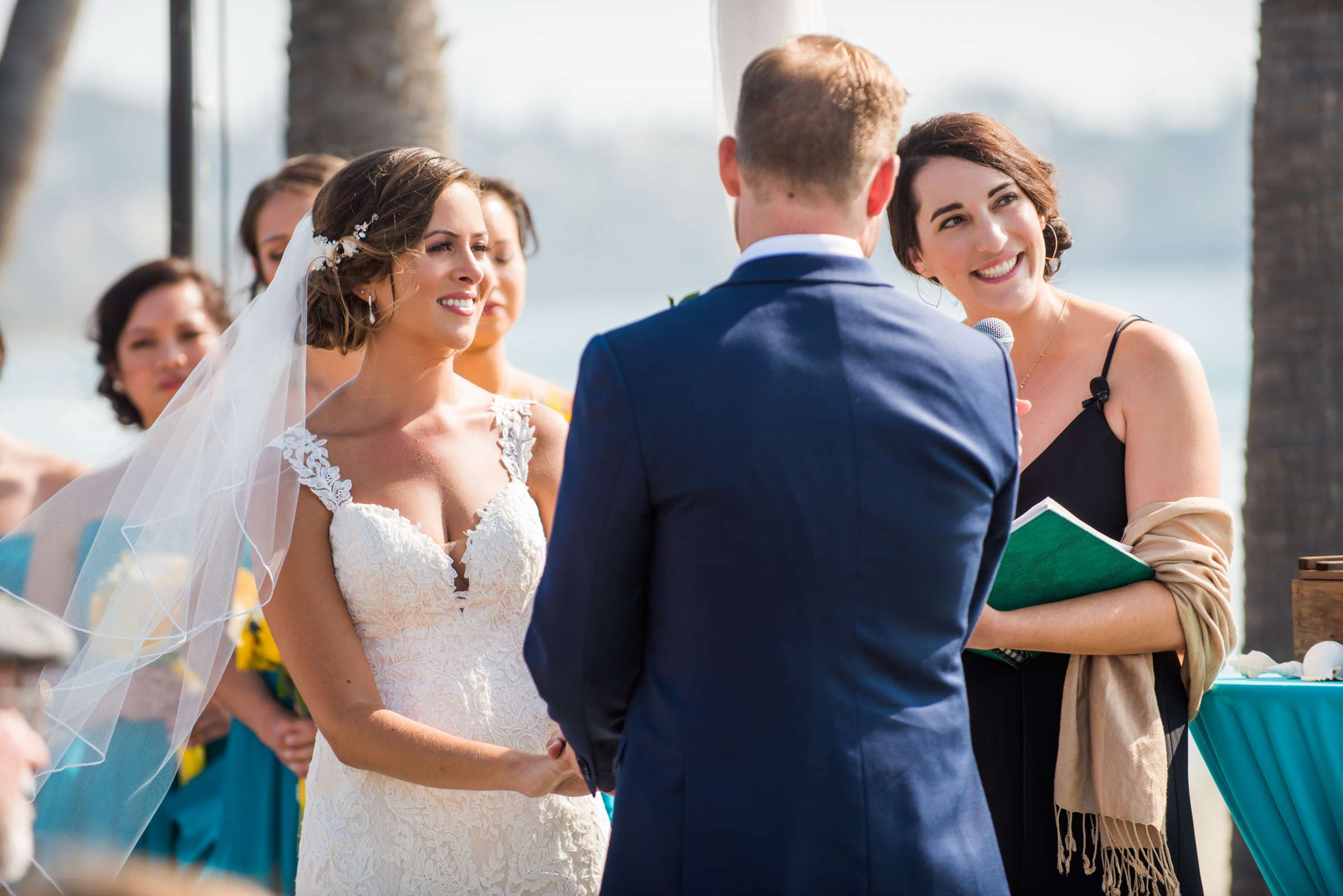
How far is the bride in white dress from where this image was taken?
8.83 ft

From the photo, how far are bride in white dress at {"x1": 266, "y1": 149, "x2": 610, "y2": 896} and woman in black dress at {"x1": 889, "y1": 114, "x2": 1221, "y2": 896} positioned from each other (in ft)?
3.19

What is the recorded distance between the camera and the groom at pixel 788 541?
1.87m

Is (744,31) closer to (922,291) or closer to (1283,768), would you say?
(922,291)

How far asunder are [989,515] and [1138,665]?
0.95 m

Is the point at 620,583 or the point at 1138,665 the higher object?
the point at 620,583

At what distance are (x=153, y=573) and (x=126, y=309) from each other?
→ 7.06 feet

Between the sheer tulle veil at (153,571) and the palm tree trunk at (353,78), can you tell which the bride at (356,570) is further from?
the palm tree trunk at (353,78)

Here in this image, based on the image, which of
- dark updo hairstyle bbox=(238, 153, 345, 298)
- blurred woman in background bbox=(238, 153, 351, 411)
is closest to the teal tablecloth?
blurred woman in background bbox=(238, 153, 351, 411)

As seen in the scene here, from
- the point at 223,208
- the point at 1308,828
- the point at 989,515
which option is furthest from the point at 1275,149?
the point at 223,208

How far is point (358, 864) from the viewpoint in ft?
8.98

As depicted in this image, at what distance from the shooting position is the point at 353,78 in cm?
593

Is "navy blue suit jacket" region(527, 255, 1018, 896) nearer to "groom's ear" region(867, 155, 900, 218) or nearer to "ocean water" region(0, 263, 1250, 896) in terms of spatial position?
"groom's ear" region(867, 155, 900, 218)

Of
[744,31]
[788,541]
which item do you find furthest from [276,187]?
[788,541]

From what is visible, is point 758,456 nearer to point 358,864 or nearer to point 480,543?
point 480,543
